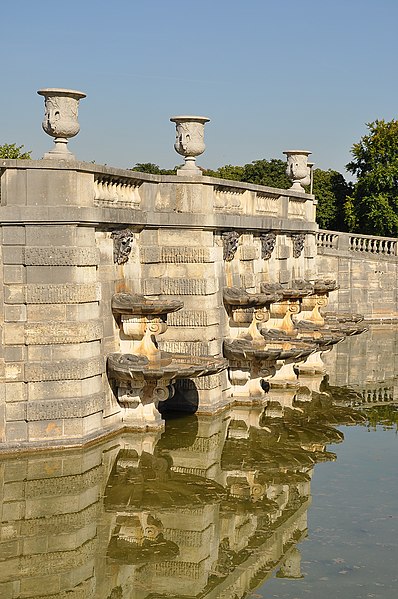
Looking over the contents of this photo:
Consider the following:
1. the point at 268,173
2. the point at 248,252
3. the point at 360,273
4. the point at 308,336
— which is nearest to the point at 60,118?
the point at 248,252

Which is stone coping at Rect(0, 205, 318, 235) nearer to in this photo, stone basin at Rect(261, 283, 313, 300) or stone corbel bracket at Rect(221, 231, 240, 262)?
stone corbel bracket at Rect(221, 231, 240, 262)

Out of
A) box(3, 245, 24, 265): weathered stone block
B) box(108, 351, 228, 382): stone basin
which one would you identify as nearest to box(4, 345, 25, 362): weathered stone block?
box(3, 245, 24, 265): weathered stone block

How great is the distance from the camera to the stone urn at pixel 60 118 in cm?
1361

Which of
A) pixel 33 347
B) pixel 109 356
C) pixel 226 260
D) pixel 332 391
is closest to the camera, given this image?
pixel 33 347

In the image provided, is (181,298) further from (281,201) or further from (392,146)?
(392,146)

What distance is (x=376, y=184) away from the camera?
1793 inches

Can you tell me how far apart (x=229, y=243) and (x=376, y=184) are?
29.0 metres

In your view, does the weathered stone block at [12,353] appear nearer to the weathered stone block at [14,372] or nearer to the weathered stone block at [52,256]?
the weathered stone block at [14,372]

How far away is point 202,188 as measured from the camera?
54.4ft

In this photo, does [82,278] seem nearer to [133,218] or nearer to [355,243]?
[133,218]

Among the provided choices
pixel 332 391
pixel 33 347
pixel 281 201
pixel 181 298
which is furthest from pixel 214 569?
pixel 281 201

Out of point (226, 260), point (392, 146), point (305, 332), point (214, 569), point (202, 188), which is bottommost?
point (214, 569)

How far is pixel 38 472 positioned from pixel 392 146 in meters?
36.8

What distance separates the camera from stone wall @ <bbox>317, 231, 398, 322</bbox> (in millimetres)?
33750
